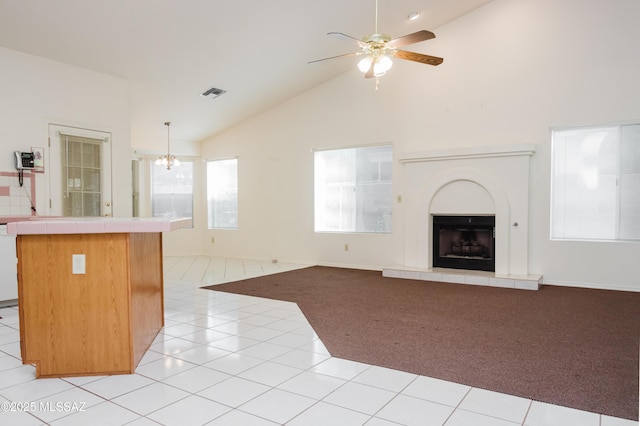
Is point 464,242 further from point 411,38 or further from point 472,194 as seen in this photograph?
point 411,38

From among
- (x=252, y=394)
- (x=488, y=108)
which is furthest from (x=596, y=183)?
(x=252, y=394)

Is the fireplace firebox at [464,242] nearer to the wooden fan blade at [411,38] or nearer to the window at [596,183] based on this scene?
the window at [596,183]

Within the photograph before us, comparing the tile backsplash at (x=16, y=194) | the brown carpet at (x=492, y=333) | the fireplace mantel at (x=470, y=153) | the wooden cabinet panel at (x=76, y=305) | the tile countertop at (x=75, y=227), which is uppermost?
the fireplace mantel at (x=470, y=153)

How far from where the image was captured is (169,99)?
6.77 meters

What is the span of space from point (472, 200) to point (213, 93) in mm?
4526

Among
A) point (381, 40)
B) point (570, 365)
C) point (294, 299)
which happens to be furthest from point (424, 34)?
point (294, 299)

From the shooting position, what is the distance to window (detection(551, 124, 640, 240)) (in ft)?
17.3

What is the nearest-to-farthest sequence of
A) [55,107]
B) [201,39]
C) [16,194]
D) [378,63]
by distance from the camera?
[378,63]
[16,194]
[55,107]
[201,39]

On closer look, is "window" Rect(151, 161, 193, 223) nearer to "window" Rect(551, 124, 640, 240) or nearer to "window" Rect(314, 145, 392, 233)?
"window" Rect(314, 145, 392, 233)

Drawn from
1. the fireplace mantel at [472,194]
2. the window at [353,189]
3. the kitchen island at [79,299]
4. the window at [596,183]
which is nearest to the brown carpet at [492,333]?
the fireplace mantel at [472,194]

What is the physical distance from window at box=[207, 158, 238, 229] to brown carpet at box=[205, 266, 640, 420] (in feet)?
11.4

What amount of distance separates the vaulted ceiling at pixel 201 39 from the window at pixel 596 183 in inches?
99.2

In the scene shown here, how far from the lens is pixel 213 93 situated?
6906mm

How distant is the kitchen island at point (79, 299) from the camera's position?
260 centimetres
